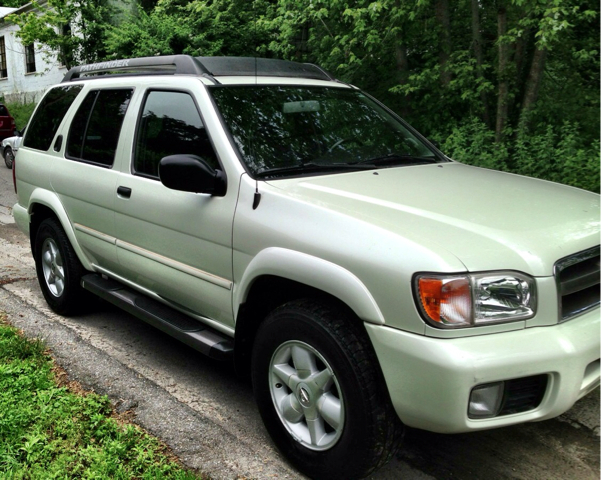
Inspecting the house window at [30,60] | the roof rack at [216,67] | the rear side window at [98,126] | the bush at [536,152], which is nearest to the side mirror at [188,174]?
the roof rack at [216,67]

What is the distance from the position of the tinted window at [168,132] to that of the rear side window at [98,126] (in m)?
0.31

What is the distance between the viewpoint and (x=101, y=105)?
4.59 metres

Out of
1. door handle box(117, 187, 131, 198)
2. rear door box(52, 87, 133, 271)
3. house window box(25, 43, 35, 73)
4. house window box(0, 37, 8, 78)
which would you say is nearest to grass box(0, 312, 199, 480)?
rear door box(52, 87, 133, 271)

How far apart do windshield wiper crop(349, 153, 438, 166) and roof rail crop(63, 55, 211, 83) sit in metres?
1.12

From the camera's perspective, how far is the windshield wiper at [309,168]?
3.29 meters

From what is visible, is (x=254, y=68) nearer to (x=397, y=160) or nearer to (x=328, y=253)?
(x=397, y=160)

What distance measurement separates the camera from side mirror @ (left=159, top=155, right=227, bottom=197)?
3.17 meters

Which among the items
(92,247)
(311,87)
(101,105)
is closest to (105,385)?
(92,247)

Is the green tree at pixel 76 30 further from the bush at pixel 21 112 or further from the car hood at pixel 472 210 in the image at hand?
the car hood at pixel 472 210

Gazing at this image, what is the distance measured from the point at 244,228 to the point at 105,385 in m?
1.54

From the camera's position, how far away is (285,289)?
3100mm

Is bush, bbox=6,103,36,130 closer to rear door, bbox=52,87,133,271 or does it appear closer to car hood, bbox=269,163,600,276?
rear door, bbox=52,87,133,271

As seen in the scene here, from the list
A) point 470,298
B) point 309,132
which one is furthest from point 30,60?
point 470,298

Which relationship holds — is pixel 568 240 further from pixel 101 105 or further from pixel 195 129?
pixel 101 105
